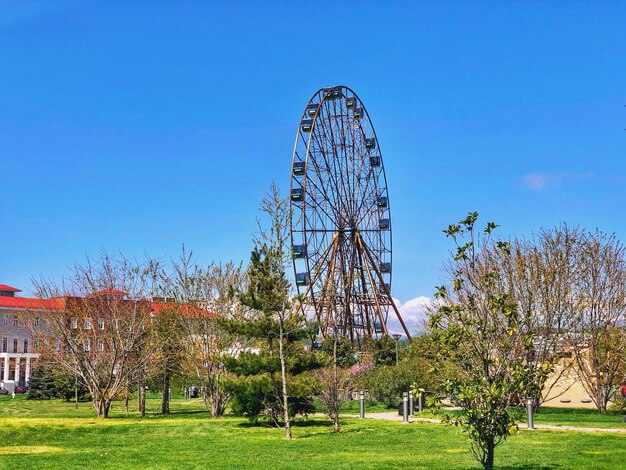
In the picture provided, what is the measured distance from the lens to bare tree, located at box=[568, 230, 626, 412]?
113 ft

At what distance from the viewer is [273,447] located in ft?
67.0

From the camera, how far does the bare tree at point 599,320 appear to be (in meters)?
34.4

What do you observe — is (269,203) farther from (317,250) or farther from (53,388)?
(53,388)

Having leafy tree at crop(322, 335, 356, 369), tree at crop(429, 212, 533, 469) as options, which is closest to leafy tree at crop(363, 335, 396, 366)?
leafy tree at crop(322, 335, 356, 369)

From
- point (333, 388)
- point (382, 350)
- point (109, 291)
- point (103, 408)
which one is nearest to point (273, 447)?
point (333, 388)

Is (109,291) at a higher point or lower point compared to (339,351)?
higher

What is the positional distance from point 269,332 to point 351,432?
411 cm

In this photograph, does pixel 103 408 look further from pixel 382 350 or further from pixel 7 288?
pixel 7 288

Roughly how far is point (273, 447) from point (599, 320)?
66.8 ft

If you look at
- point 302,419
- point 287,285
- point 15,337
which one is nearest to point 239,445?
point 287,285

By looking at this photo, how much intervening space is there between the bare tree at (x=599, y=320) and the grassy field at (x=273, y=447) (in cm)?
1187

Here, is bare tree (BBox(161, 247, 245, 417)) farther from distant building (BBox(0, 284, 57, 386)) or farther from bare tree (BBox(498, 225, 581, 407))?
distant building (BBox(0, 284, 57, 386))

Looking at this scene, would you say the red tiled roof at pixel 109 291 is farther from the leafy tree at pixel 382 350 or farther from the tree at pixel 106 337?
the leafy tree at pixel 382 350

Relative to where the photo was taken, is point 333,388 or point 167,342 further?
point 167,342
